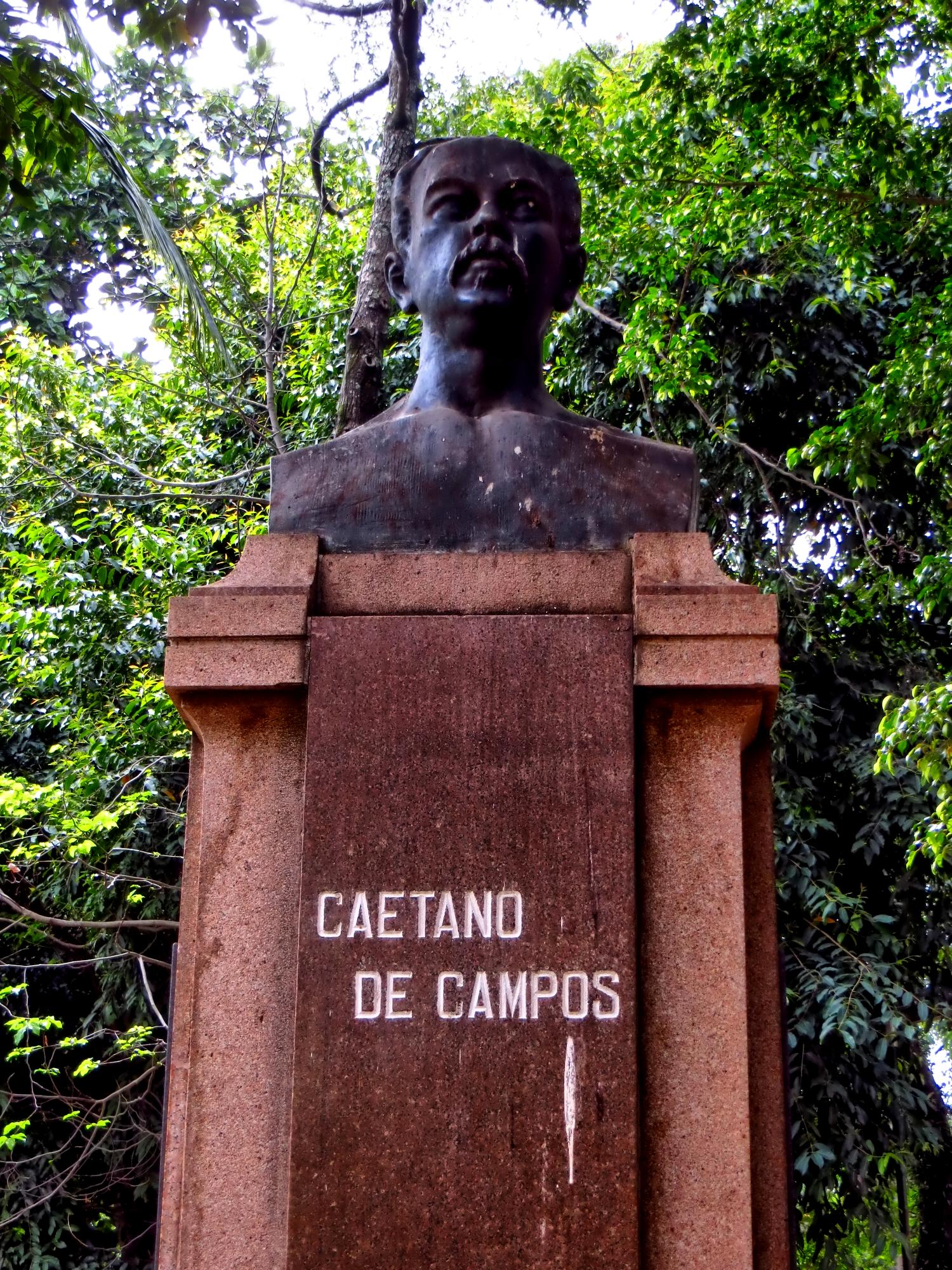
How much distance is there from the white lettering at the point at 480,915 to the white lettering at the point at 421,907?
0.27 feet

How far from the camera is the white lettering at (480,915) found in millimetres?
3312

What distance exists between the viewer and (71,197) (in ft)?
50.7

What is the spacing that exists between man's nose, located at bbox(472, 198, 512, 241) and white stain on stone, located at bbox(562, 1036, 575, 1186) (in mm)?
2184

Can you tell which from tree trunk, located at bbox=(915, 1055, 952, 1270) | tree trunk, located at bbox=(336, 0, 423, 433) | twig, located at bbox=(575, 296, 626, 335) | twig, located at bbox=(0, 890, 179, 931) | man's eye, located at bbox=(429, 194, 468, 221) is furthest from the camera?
tree trunk, located at bbox=(915, 1055, 952, 1270)

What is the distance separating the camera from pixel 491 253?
4.09 m

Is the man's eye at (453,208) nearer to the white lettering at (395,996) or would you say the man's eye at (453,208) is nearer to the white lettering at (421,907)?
the white lettering at (421,907)

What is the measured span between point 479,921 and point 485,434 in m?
1.35

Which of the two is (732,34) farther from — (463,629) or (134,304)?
(134,304)

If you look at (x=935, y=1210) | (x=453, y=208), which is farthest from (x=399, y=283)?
(x=935, y=1210)

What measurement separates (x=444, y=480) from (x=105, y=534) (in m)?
7.19

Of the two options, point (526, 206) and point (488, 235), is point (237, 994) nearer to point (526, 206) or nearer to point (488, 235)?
point (488, 235)

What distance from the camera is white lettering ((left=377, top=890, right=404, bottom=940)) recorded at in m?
3.33

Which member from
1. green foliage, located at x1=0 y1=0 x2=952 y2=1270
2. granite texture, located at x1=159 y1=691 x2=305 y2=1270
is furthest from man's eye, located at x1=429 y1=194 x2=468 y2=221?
green foliage, located at x1=0 y1=0 x2=952 y2=1270

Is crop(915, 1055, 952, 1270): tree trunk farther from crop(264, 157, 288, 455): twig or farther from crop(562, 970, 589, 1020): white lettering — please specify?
crop(562, 970, 589, 1020): white lettering
